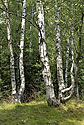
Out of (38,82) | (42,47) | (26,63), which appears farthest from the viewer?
(26,63)

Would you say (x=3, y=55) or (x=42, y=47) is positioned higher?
(x=42, y=47)

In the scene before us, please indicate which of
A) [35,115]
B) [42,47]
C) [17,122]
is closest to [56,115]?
[35,115]

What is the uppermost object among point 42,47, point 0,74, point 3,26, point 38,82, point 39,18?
point 3,26

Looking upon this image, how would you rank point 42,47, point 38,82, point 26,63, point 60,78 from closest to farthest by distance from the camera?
point 42,47 < point 60,78 < point 38,82 < point 26,63

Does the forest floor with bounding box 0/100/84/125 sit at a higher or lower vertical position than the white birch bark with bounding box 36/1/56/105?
lower

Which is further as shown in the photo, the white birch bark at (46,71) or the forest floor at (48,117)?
the white birch bark at (46,71)

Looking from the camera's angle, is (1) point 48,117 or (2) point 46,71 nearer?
(1) point 48,117

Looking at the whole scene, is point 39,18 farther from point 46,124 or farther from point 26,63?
point 26,63

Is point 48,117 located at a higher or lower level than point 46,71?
lower

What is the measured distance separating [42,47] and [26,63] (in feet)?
30.7

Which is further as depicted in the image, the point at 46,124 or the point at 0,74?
the point at 0,74

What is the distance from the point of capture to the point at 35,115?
13.0ft

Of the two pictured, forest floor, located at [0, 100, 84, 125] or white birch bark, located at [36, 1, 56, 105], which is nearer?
forest floor, located at [0, 100, 84, 125]

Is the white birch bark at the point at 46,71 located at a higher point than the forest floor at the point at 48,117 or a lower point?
higher
